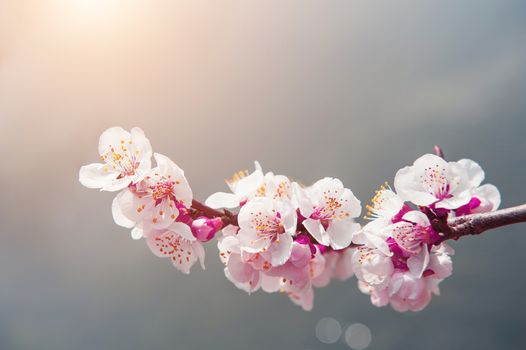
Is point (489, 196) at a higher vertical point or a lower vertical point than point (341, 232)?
higher

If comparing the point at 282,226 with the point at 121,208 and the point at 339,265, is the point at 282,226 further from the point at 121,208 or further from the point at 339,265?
the point at 339,265

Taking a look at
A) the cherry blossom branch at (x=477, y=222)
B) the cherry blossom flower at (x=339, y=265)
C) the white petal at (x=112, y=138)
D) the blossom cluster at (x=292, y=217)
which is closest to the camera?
the cherry blossom branch at (x=477, y=222)

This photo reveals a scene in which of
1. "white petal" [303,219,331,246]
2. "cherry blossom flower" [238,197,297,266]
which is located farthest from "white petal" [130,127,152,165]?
"white petal" [303,219,331,246]

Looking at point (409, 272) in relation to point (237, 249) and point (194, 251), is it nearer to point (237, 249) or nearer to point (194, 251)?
point (237, 249)

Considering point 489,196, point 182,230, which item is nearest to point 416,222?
point 489,196

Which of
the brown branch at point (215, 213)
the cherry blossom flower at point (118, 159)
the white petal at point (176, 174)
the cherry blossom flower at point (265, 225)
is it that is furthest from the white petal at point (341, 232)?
the cherry blossom flower at point (118, 159)

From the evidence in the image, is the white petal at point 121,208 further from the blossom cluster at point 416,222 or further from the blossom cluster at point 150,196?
the blossom cluster at point 416,222

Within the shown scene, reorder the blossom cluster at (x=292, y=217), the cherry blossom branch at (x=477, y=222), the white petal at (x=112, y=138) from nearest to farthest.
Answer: the cherry blossom branch at (x=477, y=222), the blossom cluster at (x=292, y=217), the white petal at (x=112, y=138)
